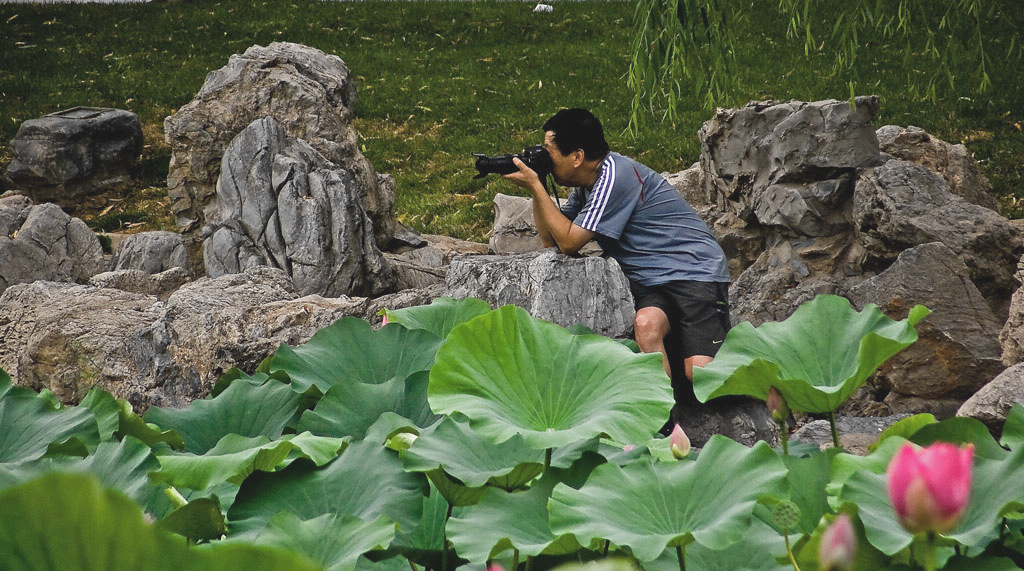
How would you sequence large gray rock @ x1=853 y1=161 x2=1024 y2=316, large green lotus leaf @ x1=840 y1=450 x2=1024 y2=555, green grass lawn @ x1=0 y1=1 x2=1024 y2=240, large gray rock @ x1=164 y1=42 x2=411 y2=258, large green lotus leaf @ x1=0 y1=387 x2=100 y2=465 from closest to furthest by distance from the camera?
1. large green lotus leaf @ x1=840 y1=450 x2=1024 y2=555
2. large green lotus leaf @ x1=0 y1=387 x2=100 y2=465
3. large gray rock @ x1=853 y1=161 x2=1024 y2=316
4. large gray rock @ x1=164 y1=42 x2=411 y2=258
5. green grass lawn @ x1=0 y1=1 x2=1024 y2=240

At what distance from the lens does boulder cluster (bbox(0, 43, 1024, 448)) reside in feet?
11.7

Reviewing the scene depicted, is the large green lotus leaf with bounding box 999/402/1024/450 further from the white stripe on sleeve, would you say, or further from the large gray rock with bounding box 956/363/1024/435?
the white stripe on sleeve

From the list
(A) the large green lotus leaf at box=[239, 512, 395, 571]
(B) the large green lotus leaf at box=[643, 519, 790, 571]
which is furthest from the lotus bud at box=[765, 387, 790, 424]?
(A) the large green lotus leaf at box=[239, 512, 395, 571]

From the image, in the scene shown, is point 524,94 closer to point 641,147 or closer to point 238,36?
point 641,147

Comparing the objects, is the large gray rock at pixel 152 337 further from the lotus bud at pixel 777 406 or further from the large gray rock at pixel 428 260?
the lotus bud at pixel 777 406

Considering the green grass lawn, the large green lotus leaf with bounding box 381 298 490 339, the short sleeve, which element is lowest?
the green grass lawn

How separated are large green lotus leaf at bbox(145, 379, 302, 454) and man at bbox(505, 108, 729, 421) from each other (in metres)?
2.38

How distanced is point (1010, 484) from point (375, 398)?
0.96 metres

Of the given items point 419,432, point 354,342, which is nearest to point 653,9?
point 354,342

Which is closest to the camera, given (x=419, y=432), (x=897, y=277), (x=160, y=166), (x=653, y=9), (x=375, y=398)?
(x=419, y=432)

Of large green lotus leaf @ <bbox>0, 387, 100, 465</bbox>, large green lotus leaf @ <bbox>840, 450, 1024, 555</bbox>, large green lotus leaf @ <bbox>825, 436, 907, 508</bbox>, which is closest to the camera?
large green lotus leaf @ <bbox>840, 450, 1024, 555</bbox>

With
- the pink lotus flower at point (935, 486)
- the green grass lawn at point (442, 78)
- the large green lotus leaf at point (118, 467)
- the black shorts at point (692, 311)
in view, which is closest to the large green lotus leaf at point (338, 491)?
the large green lotus leaf at point (118, 467)

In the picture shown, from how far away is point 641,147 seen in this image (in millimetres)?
9594

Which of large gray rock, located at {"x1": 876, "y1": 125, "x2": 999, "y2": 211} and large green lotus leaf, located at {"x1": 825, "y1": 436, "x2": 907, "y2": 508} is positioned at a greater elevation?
large green lotus leaf, located at {"x1": 825, "y1": 436, "x2": 907, "y2": 508}
